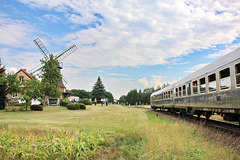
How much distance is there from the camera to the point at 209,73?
36.1 ft

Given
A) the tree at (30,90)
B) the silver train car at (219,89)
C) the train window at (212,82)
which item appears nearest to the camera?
the silver train car at (219,89)

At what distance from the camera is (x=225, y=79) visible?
907cm

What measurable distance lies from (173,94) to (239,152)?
1414 centimetres

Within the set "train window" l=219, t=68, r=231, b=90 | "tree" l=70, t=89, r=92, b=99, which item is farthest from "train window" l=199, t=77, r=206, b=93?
"tree" l=70, t=89, r=92, b=99

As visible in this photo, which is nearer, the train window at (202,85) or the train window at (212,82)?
the train window at (212,82)

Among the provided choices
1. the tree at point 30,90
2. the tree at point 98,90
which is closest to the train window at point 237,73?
the tree at point 30,90

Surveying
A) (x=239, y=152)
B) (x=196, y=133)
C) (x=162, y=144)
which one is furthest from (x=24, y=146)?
(x=196, y=133)

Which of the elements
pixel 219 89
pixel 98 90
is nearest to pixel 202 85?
pixel 219 89

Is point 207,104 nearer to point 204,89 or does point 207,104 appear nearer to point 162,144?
point 204,89

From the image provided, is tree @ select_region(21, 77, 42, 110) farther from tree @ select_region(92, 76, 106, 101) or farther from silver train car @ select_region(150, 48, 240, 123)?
tree @ select_region(92, 76, 106, 101)

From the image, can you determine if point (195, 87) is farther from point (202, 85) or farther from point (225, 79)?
point (225, 79)

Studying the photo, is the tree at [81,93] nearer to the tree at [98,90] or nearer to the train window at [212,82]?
the tree at [98,90]

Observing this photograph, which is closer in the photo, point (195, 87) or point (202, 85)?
point (202, 85)

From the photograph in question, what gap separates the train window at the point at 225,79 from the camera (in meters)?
8.75
